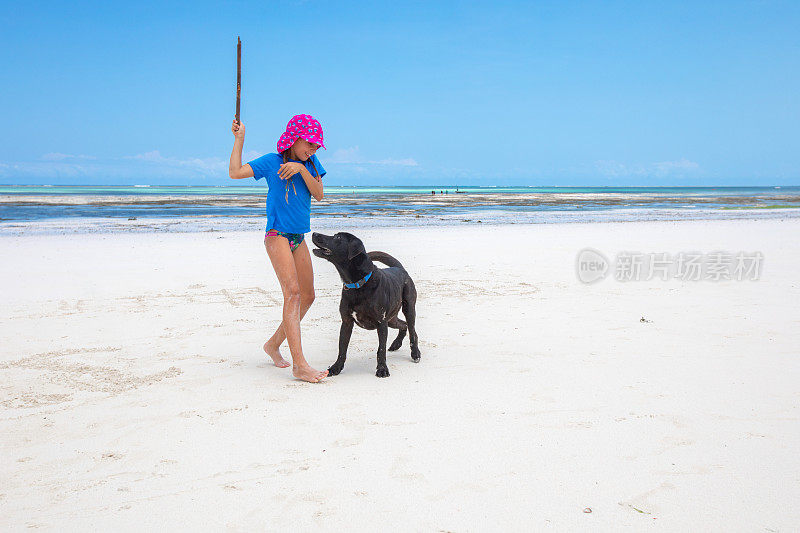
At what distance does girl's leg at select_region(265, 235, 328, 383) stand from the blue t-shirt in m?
0.14

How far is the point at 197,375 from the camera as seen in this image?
4828 mm

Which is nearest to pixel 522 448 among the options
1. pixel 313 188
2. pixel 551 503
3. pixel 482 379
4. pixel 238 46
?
pixel 551 503

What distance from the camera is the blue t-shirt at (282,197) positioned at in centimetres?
448

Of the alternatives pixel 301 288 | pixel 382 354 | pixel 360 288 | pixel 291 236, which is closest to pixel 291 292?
pixel 301 288

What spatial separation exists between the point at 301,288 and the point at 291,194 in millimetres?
873

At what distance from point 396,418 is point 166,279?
6.67m

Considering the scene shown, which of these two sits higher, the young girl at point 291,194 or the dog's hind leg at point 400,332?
the young girl at point 291,194

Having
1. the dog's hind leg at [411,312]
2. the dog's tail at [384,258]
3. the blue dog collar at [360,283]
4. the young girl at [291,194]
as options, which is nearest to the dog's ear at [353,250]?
the blue dog collar at [360,283]

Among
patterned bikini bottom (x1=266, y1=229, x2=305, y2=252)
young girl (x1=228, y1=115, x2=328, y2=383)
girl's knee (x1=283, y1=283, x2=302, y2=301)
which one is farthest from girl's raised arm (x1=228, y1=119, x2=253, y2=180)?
girl's knee (x1=283, y1=283, x2=302, y2=301)

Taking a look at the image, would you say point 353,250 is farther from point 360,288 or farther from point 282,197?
point 282,197

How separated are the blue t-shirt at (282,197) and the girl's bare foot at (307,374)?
A: 112 centimetres

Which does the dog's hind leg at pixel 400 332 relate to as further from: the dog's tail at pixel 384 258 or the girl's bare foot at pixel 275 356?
the girl's bare foot at pixel 275 356

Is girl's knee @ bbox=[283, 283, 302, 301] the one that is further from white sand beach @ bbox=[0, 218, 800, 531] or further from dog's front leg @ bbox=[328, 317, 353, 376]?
white sand beach @ bbox=[0, 218, 800, 531]

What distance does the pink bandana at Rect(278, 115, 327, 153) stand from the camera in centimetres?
452
